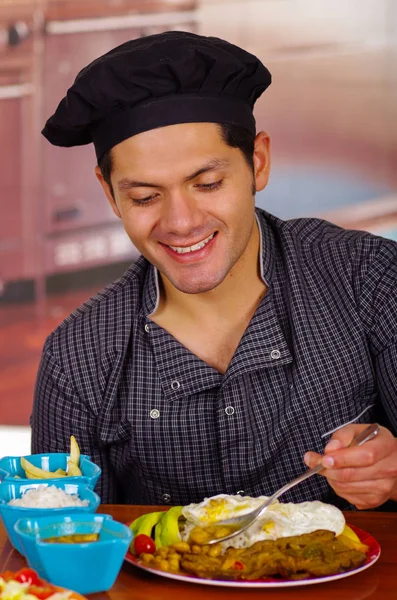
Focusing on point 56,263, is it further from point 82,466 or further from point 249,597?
point 249,597

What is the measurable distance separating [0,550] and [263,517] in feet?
1.43

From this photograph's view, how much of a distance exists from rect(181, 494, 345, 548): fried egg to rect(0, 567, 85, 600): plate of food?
1.02 ft

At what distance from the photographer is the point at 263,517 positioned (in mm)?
1486

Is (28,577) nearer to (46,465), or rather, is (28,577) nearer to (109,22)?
(46,465)

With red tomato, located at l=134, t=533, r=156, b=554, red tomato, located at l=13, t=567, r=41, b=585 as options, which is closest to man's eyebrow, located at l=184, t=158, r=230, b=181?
red tomato, located at l=134, t=533, r=156, b=554

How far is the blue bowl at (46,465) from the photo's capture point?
1.58 meters

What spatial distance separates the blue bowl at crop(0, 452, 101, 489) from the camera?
5.17 feet

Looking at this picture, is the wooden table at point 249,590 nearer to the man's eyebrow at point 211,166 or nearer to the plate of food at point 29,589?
the plate of food at point 29,589

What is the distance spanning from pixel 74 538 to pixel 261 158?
101cm

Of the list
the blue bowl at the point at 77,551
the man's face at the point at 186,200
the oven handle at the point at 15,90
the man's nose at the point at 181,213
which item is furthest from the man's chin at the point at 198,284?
the oven handle at the point at 15,90

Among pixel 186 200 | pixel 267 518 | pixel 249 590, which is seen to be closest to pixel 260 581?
pixel 249 590

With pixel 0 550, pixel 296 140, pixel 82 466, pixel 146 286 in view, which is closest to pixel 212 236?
pixel 146 286

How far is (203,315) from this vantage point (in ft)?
6.84

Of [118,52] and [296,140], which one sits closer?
[118,52]
